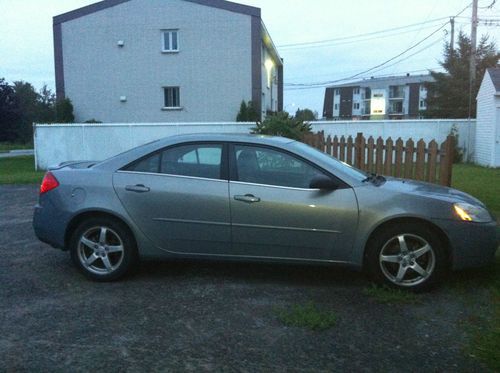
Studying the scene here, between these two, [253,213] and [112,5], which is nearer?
[253,213]

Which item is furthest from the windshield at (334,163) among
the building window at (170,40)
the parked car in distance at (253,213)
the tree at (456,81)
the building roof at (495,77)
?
the tree at (456,81)

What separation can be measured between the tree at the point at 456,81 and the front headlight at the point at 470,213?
3036 centimetres

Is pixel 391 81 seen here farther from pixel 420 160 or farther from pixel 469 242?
pixel 469 242

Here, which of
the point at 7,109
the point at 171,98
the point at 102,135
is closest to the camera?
the point at 102,135

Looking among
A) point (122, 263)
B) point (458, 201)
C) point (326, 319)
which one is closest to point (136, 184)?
point (122, 263)

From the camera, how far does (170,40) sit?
26.5m

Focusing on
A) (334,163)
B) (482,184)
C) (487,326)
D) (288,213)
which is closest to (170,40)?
(482,184)

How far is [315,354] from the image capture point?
11.7 feet

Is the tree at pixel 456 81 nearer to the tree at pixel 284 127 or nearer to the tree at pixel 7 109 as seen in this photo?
the tree at pixel 284 127

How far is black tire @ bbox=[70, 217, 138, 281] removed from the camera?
5.07 m

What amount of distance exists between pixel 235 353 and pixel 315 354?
1.82ft

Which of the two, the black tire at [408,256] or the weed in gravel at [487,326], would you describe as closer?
the weed in gravel at [487,326]

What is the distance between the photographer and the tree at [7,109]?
34.2m

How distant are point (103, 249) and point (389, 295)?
2.79 metres
